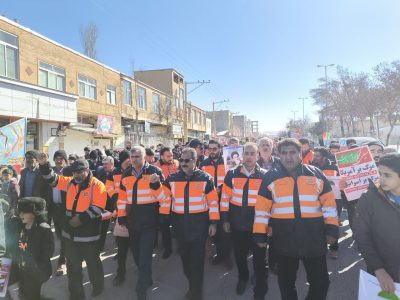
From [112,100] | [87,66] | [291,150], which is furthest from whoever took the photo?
[112,100]

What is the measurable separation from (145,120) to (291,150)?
97.5 feet

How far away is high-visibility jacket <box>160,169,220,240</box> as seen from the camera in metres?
4.18

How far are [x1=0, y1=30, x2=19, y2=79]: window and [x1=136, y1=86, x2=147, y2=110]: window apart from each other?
15.6m

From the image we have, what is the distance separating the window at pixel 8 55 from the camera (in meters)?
15.0

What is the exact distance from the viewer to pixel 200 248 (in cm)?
418

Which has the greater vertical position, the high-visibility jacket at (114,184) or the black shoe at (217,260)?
the high-visibility jacket at (114,184)

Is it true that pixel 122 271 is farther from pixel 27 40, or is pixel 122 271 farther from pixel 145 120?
pixel 145 120

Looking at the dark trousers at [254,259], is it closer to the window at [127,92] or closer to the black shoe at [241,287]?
the black shoe at [241,287]

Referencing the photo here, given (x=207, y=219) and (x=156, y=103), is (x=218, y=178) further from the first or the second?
(x=156, y=103)

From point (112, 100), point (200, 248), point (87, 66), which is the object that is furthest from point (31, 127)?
point (200, 248)

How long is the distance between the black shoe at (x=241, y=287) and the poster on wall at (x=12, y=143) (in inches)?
176

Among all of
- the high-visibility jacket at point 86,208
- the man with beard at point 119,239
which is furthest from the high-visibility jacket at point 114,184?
the high-visibility jacket at point 86,208

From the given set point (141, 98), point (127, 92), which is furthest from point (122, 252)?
point (141, 98)

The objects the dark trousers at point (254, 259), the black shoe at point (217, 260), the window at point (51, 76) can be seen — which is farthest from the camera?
the window at point (51, 76)
